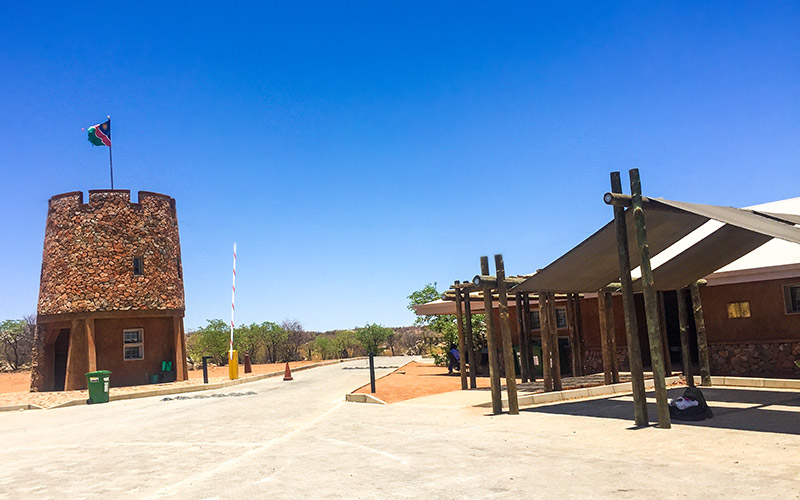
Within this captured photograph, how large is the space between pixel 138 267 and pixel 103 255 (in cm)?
149

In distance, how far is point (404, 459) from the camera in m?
8.34

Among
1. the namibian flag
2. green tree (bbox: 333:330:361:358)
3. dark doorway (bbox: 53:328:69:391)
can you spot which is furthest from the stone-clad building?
green tree (bbox: 333:330:361:358)

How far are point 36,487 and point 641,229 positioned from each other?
28.6ft

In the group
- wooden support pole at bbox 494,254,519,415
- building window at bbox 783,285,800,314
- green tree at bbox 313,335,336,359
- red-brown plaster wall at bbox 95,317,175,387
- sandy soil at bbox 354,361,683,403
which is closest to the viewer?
wooden support pole at bbox 494,254,519,415

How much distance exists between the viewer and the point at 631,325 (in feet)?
32.7

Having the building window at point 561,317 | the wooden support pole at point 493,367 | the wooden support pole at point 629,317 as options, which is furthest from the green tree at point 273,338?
the wooden support pole at point 629,317

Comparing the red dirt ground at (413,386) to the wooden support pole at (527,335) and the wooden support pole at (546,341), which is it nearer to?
the wooden support pole at (527,335)

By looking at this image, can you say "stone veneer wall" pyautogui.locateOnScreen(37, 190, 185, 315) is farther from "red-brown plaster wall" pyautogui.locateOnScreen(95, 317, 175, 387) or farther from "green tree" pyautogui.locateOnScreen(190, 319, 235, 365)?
"green tree" pyautogui.locateOnScreen(190, 319, 235, 365)

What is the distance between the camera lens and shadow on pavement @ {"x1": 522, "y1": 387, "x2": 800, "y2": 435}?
9.20 m

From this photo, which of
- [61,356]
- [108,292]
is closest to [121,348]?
[108,292]

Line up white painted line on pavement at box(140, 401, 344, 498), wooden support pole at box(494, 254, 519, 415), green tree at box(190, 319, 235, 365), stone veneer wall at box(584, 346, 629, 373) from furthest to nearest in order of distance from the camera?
green tree at box(190, 319, 235, 365)
stone veneer wall at box(584, 346, 629, 373)
wooden support pole at box(494, 254, 519, 415)
white painted line on pavement at box(140, 401, 344, 498)

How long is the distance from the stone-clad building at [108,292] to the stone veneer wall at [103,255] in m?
0.04

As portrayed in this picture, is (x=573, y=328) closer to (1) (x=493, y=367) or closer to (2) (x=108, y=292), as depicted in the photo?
Result: (1) (x=493, y=367)

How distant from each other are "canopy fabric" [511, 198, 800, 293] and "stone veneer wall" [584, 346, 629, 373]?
626 centimetres
